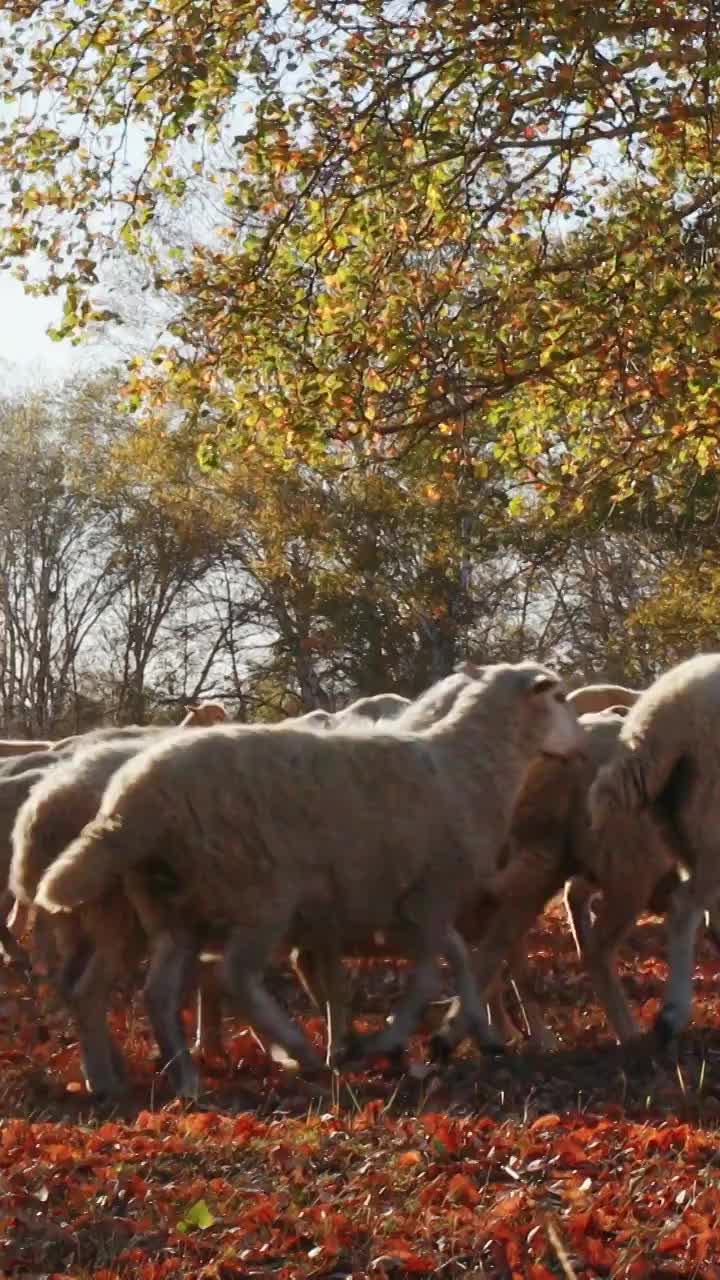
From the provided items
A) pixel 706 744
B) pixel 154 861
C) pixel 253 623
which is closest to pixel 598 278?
pixel 706 744

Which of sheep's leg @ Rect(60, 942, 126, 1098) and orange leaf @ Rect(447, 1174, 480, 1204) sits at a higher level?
sheep's leg @ Rect(60, 942, 126, 1098)

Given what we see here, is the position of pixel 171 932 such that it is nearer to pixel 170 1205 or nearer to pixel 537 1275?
pixel 170 1205

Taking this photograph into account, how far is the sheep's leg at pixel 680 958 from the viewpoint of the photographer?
32.9 ft

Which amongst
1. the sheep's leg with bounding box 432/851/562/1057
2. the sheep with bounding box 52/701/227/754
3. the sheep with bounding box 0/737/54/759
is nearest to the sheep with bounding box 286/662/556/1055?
the sheep's leg with bounding box 432/851/562/1057

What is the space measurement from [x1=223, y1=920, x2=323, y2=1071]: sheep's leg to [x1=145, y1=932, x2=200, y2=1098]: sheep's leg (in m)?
0.27

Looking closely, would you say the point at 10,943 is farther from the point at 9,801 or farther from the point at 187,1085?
the point at 187,1085

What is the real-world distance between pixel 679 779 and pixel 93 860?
3.28m

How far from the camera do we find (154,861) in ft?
31.2

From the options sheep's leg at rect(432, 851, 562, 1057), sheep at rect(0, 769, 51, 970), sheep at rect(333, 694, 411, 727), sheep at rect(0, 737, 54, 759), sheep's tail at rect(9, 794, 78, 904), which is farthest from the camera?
sheep at rect(0, 737, 54, 759)

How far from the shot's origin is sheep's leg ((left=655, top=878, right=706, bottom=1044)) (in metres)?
10.0

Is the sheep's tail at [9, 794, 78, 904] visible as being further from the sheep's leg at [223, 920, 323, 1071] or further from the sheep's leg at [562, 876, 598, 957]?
the sheep's leg at [562, 876, 598, 957]

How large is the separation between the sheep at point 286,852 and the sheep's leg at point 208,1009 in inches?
37.0

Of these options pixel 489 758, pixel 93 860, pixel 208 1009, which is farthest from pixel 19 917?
pixel 489 758

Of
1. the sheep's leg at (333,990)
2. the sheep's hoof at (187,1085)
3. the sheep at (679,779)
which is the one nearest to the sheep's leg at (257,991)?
the sheep's hoof at (187,1085)
